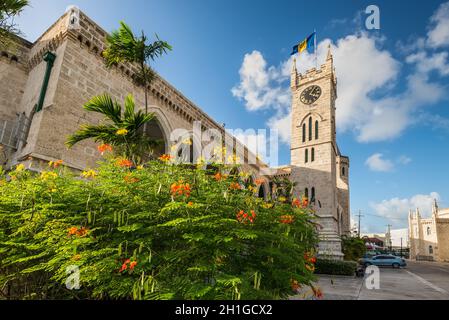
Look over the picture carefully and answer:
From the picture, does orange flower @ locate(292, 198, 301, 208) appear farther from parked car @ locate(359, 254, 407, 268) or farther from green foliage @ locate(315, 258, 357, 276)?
parked car @ locate(359, 254, 407, 268)

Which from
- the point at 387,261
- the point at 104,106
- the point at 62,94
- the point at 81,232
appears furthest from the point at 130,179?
the point at 387,261

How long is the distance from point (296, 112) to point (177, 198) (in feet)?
88.7

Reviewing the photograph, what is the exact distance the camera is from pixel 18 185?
441 cm

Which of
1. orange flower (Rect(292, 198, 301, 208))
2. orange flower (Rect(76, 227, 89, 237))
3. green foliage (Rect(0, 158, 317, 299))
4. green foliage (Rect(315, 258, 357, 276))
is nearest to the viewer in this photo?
green foliage (Rect(0, 158, 317, 299))

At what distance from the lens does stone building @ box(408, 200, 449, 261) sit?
165ft

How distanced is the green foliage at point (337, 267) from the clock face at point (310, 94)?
57.1ft

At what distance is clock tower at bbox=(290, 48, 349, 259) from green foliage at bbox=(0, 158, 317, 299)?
71.1 feet

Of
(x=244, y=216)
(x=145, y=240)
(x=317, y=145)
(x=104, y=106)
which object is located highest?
(x=317, y=145)

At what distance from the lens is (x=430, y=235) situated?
52.8 metres

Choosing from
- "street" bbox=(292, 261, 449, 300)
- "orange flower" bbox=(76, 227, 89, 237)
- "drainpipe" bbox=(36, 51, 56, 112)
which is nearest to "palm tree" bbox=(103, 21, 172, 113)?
"drainpipe" bbox=(36, 51, 56, 112)

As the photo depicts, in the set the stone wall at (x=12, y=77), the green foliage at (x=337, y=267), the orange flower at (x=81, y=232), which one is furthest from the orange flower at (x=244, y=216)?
the green foliage at (x=337, y=267)

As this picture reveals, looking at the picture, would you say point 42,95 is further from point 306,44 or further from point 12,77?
point 306,44

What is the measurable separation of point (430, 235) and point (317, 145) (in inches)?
1755

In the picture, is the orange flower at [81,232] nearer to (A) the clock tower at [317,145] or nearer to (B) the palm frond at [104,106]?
(B) the palm frond at [104,106]
